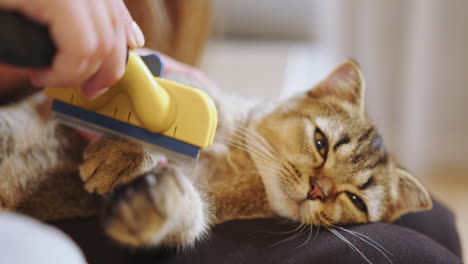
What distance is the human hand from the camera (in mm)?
521

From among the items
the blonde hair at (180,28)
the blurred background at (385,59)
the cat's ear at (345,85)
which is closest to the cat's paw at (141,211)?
the cat's ear at (345,85)

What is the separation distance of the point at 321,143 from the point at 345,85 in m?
0.22

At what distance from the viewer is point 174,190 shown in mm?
664

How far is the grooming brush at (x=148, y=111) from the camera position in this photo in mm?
700

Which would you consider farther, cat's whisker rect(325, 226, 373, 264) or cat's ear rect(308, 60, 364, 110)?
cat's ear rect(308, 60, 364, 110)

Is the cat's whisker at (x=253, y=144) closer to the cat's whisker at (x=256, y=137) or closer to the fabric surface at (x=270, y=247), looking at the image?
the cat's whisker at (x=256, y=137)

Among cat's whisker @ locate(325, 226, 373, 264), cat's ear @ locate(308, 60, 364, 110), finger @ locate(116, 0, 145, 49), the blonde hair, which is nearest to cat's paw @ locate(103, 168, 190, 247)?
finger @ locate(116, 0, 145, 49)

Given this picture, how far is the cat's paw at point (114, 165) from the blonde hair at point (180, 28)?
65 centimetres

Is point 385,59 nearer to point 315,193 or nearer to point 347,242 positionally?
point 315,193

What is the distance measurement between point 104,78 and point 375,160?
0.74 meters

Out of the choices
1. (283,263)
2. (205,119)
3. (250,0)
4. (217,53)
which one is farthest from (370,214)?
(250,0)

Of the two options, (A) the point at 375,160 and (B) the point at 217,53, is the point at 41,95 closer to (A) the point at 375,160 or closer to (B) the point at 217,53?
(A) the point at 375,160

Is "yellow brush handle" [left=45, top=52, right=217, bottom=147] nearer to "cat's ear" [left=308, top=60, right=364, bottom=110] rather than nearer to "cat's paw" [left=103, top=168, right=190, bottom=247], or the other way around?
"cat's paw" [left=103, top=168, right=190, bottom=247]

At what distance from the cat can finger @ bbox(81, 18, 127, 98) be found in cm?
19
